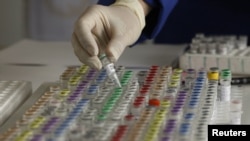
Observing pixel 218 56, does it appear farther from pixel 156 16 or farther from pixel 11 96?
pixel 11 96

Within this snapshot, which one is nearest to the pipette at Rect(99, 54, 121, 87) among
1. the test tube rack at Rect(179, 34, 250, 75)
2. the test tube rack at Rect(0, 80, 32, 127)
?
the test tube rack at Rect(0, 80, 32, 127)

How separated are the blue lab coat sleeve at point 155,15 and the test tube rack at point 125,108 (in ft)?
0.64

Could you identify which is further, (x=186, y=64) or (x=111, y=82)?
(x=186, y=64)

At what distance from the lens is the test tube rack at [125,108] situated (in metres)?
0.73

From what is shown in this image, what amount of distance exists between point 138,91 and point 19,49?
61 centimetres

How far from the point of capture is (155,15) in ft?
3.87

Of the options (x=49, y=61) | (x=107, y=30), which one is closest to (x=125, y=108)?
(x=107, y=30)

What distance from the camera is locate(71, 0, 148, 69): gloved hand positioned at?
2.99 ft

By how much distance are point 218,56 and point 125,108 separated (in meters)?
0.41

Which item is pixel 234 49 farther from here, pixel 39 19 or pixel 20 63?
pixel 39 19

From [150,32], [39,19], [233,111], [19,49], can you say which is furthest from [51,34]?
[233,111]

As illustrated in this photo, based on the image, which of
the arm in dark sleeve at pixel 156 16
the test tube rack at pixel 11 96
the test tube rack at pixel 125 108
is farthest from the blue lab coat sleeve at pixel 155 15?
the test tube rack at pixel 11 96

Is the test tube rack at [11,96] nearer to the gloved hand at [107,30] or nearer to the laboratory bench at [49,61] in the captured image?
the laboratory bench at [49,61]

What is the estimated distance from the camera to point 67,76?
38.0 inches
